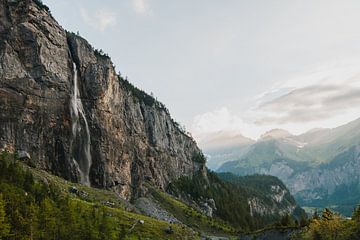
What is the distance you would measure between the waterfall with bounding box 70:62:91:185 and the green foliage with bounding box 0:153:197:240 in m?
34.7

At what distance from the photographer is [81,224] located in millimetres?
98500

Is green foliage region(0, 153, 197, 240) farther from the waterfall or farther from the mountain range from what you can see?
the waterfall

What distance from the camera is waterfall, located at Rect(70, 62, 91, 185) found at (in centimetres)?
16525

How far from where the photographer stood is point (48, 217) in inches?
3516

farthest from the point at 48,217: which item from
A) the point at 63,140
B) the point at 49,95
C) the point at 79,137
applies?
the point at 79,137

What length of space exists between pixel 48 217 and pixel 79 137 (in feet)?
267

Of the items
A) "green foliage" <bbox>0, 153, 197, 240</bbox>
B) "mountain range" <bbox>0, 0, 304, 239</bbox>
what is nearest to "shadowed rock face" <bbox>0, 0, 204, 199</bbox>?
"mountain range" <bbox>0, 0, 304, 239</bbox>

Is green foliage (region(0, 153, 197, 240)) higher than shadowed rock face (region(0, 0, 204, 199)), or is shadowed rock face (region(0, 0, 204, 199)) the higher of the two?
shadowed rock face (region(0, 0, 204, 199))

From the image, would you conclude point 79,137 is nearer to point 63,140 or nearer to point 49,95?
point 63,140

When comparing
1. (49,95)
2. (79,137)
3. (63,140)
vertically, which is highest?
(49,95)

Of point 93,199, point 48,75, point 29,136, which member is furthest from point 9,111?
point 93,199

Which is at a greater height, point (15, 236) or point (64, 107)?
point (64, 107)

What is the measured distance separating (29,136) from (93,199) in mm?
33698

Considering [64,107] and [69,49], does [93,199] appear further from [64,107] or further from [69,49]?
[69,49]
